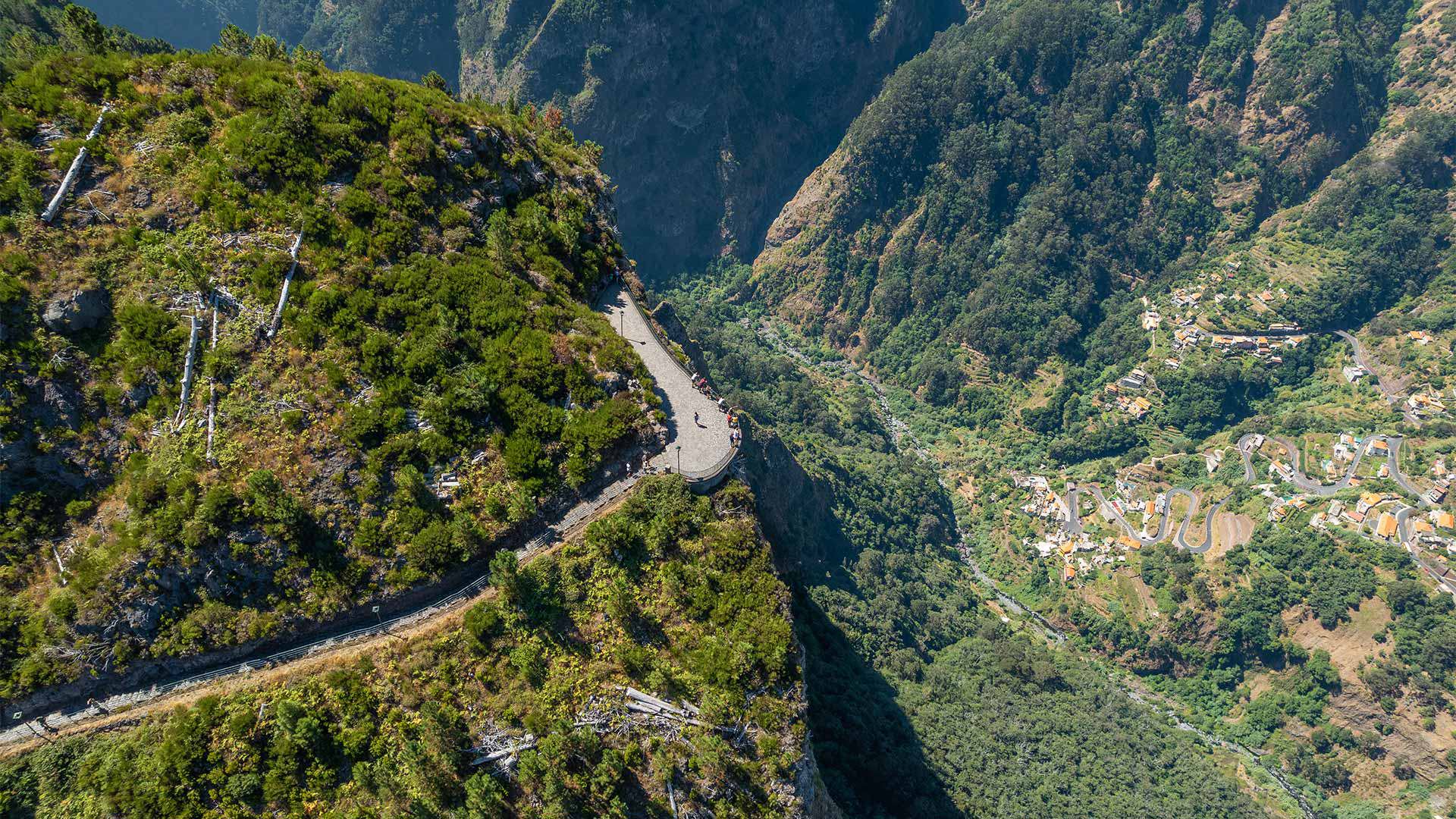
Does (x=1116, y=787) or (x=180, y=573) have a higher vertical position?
(x=180, y=573)

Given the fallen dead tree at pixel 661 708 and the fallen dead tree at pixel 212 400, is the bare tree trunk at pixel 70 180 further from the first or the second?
the fallen dead tree at pixel 661 708

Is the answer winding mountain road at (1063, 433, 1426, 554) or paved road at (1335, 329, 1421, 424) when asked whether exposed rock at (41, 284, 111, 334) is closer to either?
winding mountain road at (1063, 433, 1426, 554)

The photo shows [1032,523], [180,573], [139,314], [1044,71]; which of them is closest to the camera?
[180,573]

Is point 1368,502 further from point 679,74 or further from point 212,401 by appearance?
point 679,74

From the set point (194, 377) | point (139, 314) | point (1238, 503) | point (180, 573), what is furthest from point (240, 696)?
point (1238, 503)

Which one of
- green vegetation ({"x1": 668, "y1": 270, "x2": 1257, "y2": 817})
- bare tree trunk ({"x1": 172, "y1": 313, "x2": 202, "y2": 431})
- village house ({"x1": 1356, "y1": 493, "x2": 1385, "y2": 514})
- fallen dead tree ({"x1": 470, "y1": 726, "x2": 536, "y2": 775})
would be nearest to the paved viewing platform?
fallen dead tree ({"x1": 470, "y1": 726, "x2": 536, "y2": 775})

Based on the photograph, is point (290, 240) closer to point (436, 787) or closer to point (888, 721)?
point (436, 787)
